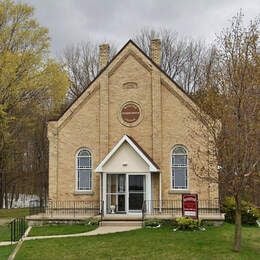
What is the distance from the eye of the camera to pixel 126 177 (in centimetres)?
2733

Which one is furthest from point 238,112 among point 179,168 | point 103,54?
point 103,54

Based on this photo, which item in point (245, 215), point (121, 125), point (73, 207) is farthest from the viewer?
point (121, 125)

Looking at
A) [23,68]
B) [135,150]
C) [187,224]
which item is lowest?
[187,224]

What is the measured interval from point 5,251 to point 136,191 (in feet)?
Result: 35.8

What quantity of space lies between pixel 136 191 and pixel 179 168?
272 cm

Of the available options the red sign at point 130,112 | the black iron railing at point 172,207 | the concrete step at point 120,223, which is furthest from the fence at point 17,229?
the red sign at point 130,112

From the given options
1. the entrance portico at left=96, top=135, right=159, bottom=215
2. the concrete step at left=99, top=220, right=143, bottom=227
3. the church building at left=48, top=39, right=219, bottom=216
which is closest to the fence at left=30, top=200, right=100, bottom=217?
the church building at left=48, top=39, right=219, bottom=216

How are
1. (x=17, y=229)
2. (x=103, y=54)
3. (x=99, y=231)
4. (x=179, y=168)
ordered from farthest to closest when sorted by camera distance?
(x=103, y=54), (x=179, y=168), (x=17, y=229), (x=99, y=231)

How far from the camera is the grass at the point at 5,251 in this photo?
16.5 meters

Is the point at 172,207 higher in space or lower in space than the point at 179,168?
lower

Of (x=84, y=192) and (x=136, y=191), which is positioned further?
(x=84, y=192)

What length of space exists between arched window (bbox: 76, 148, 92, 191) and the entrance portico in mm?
1228

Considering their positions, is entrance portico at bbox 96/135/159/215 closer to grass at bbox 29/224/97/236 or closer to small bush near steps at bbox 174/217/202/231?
grass at bbox 29/224/97/236

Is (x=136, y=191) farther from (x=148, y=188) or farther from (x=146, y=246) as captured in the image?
(x=146, y=246)
